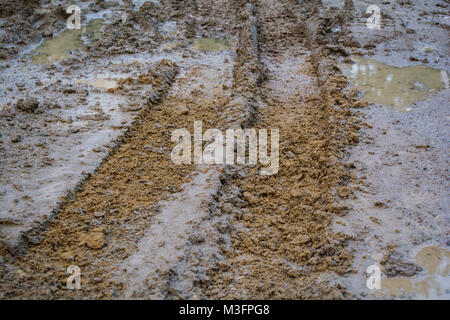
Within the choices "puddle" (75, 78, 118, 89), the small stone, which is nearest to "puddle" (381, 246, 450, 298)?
the small stone

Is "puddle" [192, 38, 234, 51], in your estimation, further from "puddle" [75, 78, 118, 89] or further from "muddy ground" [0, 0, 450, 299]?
"puddle" [75, 78, 118, 89]

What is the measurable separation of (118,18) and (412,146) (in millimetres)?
7782

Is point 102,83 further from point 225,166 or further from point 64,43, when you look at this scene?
point 225,166

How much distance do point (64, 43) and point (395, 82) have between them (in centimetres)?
726

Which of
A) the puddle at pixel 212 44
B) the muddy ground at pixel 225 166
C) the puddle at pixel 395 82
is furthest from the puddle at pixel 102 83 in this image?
the puddle at pixel 395 82

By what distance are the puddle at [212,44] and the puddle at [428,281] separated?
20.5 feet

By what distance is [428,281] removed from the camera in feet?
11.8

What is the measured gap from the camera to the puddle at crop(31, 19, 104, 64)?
823 cm

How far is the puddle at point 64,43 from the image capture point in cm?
823

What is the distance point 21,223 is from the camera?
4.01 m

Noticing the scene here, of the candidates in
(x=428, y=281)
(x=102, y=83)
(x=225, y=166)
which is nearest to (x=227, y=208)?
(x=225, y=166)

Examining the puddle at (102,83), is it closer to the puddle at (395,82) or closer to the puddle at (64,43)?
the puddle at (64,43)
